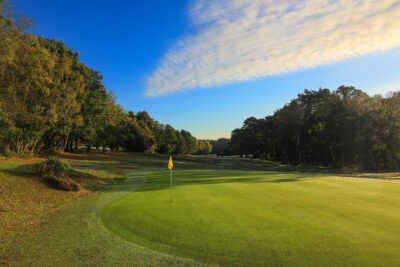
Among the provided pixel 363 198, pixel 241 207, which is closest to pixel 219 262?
pixel 241 207

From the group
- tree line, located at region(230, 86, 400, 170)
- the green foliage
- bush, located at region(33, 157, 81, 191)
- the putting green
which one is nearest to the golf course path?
the putting green

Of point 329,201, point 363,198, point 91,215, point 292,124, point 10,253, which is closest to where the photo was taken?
point 10,253

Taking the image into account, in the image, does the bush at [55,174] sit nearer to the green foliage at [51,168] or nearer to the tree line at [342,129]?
the green foliage at [51,168]

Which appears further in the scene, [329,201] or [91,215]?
[329,201]

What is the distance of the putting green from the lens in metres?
5.02

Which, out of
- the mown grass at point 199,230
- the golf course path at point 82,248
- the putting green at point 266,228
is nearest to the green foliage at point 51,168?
the mown grass at point 199,230

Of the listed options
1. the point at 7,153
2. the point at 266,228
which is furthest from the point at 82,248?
the point at 7,153

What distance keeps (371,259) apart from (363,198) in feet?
23.9

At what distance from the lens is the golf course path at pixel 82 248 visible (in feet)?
16.4

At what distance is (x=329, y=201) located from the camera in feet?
32.5

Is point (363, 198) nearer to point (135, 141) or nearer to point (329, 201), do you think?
point (329, 201)

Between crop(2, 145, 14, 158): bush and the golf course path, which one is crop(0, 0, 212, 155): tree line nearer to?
crop(2, 145, 14, 158): bush

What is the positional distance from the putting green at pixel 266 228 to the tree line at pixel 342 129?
34696 millimetres

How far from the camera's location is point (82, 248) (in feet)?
18.8
